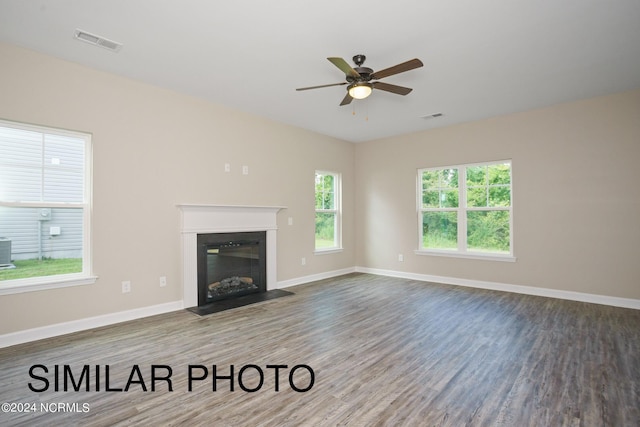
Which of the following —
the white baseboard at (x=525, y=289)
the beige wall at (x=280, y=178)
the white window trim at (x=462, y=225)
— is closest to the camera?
the beige wall at (x=280, y=178)

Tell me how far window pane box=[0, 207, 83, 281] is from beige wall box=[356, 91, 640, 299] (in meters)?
5.29

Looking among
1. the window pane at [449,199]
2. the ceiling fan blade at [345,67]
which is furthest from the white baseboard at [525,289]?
the ceiling fan blade at [345,67]

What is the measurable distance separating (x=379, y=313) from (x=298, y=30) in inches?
129

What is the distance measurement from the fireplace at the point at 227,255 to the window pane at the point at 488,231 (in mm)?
3356

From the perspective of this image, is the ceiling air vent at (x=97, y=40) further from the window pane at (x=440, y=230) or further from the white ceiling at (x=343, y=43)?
the window pane at (x=440, y=230)

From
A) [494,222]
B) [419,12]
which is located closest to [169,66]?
[419,12]

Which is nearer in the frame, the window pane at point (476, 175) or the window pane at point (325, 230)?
the window pane at point (476, 175)

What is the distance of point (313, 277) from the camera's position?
6.05 meters

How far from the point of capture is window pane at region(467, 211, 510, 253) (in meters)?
5.29

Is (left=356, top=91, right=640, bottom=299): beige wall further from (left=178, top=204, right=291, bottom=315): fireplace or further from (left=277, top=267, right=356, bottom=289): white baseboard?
(left=178, top=204, right=291, bottom=315): fireplace

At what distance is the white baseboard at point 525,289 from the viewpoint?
4.30 m

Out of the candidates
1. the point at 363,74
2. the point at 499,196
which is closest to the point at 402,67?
the point at 363,74

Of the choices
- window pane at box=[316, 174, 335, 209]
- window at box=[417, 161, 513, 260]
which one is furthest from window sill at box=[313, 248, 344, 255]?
window at box=[417, 161, 513, 260]

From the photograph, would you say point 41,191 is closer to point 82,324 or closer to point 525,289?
point 82,324
